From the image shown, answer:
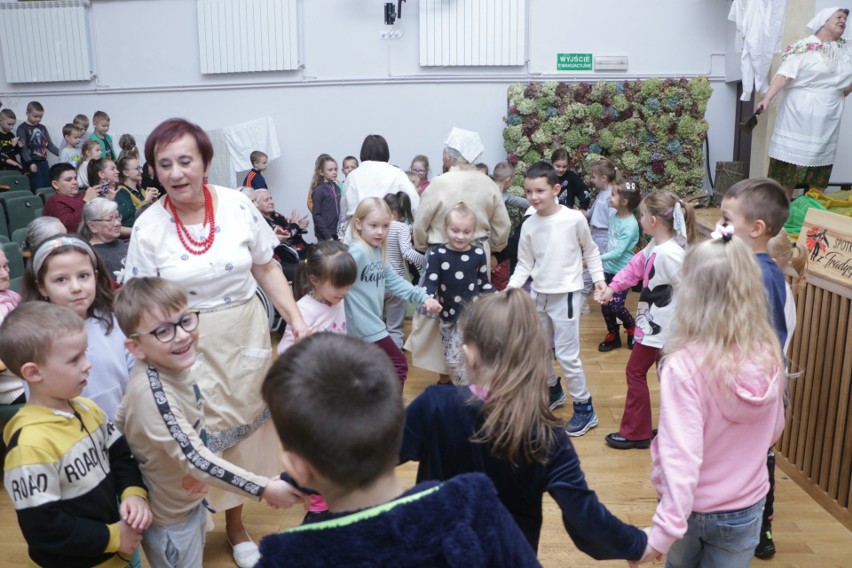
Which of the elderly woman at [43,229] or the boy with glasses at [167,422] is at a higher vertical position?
the elderly woman at [43,229]

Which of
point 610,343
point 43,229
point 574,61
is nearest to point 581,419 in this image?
point 610,343

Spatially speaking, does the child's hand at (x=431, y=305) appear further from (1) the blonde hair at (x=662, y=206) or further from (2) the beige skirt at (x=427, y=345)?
(1) the blonde hair at (x=662, y=206)

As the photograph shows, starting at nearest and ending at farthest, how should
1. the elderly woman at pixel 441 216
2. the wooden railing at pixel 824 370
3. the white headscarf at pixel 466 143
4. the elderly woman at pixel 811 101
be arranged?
the wooden railing at pixel 824 370, the elderly woman at pixel 441 216, the elderly woman at pixel 811 101, the white headscarf at pixel 466 143

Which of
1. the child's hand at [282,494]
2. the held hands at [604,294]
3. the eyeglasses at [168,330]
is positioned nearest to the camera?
the child's hand at [282,494]

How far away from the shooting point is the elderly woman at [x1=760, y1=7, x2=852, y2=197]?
5664 millimetres

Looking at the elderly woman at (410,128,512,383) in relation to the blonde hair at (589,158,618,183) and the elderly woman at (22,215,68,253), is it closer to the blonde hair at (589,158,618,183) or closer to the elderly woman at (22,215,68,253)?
the elderly woman at (22,215,68,253)

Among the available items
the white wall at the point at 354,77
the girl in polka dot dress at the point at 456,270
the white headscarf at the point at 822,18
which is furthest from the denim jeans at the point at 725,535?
the white wall at the point at 354,77

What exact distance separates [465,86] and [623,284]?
241 inches

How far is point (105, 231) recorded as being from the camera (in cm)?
407

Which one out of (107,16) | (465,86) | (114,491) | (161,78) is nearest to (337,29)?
(465,86)

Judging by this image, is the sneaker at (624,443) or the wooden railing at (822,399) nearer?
the wooden railing at (822,399)

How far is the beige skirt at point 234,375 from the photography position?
2496 mm

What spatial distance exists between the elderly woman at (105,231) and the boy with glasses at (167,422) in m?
2.15

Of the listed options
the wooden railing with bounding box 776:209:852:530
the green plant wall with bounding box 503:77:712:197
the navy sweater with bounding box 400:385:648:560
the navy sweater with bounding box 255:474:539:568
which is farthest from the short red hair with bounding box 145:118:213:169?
Answer: the green plant wall with bounding box 503:77:712:197
